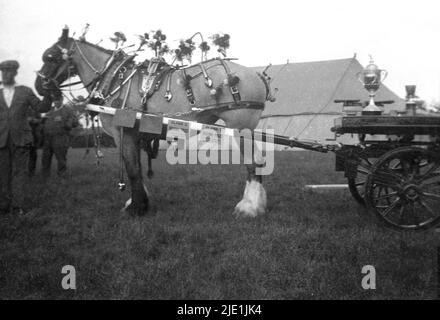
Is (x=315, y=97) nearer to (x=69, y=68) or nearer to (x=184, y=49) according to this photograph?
(x=184, y=49)

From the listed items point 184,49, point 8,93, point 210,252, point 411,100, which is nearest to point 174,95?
point 184,49

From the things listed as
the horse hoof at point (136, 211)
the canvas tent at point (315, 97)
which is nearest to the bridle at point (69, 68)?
the horse hoof at point (136, 211)

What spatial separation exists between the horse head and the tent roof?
19.0 m

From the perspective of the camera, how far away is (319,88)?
2438cm

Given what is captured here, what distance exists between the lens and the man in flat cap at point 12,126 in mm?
5730

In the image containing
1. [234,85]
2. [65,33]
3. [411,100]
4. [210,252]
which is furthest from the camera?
[65,33]

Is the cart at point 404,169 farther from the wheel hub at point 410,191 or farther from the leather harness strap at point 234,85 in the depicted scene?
the leather harness strap at point 234,85

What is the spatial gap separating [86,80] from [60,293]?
348 cm

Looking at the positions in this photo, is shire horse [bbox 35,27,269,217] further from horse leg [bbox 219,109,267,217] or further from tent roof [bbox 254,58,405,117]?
tent roof [bbox 254,58,405,117]

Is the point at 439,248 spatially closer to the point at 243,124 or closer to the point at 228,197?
the point at 243,124

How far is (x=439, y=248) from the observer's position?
3.96 m

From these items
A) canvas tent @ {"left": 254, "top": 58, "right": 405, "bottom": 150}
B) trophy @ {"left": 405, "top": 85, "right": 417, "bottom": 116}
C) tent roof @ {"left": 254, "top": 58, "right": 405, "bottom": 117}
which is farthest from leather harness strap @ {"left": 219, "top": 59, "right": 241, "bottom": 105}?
tent roof @ {"left": 254, "top": 58, "right": 405, "bottom": 117}

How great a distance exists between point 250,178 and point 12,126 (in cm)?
348
